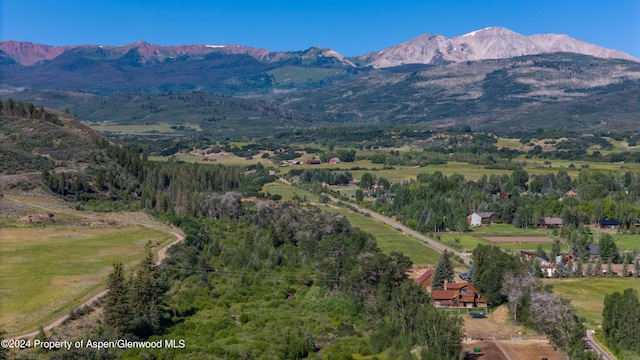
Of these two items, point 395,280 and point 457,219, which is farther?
point 457,219

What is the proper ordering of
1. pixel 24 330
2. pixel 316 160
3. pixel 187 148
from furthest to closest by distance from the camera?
pixel 187 148
pixel 316 160
pixel 24 330

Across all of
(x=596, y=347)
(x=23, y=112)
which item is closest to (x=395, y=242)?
(x=596, y=347)

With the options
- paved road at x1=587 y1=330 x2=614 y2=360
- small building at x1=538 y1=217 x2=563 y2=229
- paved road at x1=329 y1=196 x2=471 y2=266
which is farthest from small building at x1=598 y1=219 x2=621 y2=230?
paved road at x1=587 y1=330 x2=614 y2=360

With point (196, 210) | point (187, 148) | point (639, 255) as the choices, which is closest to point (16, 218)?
point (196, 210)

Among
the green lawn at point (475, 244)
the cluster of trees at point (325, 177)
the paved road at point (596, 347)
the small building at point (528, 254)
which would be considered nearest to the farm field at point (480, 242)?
the green lawn at point (475, 244)

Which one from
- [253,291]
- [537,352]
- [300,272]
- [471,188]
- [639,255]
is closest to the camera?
[537,352]

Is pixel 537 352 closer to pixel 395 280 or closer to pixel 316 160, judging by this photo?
pixel 395 280

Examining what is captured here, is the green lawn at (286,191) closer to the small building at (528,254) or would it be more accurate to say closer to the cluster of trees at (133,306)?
the small building at (528,254)

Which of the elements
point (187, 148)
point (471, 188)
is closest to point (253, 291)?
point (471, 188)
